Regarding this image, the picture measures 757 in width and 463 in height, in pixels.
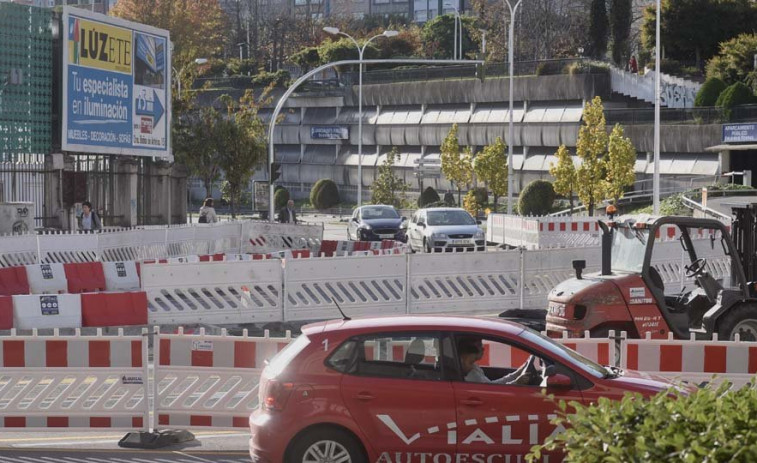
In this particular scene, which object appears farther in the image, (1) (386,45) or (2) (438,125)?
(1) (386,45)

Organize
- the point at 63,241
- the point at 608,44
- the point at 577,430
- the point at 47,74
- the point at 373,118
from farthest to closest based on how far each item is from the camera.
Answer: the point at 373,118 → the point at 608,44 → the point at 47,74 → the point at 63,241 → the point at 577,430

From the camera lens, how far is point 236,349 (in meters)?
12.4

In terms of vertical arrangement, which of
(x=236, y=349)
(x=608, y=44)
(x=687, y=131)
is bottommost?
(x=236, y=349)

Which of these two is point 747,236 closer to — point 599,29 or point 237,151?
point 237,151

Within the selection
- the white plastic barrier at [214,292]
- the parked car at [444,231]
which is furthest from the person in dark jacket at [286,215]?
the white plastic barrier at [214,292]

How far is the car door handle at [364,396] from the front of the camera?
9945mm

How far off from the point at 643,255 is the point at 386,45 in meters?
95.2

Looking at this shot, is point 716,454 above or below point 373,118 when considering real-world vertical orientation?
below

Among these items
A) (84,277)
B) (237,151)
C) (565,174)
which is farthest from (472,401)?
(237,151)

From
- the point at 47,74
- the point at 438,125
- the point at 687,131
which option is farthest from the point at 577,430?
the point at 438,125

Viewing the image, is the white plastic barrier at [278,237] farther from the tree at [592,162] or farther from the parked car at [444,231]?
the tree at [592,162]

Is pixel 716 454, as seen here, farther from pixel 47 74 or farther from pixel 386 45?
pixel 386 45

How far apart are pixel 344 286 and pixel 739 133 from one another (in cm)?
4313

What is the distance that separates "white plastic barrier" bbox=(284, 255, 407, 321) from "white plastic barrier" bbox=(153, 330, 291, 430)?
956cm
